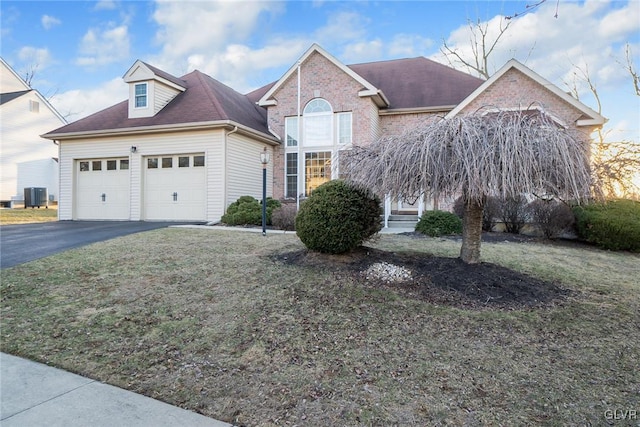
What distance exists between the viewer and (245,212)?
12.1 m

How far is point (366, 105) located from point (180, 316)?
38.6 feet

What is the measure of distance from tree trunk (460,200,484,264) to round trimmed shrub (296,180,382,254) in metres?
1.55

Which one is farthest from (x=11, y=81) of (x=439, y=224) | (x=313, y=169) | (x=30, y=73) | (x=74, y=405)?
(x=74, y=405)

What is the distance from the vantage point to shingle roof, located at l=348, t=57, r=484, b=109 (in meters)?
15.3

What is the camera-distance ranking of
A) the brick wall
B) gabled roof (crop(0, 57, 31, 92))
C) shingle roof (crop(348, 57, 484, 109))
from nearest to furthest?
the brick wall < shingle roof (crop(348, 57, 484, 109)) < gabled roof (crop(0, 57, 31, 92))

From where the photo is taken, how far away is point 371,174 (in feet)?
16.9

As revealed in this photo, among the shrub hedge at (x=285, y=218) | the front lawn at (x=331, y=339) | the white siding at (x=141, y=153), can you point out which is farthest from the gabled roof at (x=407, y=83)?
the front lawn at (x=331, y=339)

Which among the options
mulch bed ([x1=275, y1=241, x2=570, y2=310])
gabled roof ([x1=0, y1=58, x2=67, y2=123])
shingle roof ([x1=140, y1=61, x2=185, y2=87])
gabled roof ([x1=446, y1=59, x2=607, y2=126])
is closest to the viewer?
mulch bed ([x1=275, y1=241, x2=570, y2=310])

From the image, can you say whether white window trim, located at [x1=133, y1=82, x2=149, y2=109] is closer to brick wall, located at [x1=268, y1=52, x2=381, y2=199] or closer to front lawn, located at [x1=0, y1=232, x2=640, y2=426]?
brick wall, located at [x1=268, y1=52, x2=381, y2=199]

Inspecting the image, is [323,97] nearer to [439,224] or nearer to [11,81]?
[439,224]

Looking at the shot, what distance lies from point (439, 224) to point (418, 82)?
8.56 meters

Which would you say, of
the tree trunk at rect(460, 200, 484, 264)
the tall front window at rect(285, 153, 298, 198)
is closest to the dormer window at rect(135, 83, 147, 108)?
the tall front window at rect(285, 153, 298, 198)

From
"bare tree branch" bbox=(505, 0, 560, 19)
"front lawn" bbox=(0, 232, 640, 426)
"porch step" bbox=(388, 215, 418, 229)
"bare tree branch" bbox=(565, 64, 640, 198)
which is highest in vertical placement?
"bare tree branch" bbox=(505, 0, 560, 19)

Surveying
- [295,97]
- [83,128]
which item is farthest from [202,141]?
[83,128]
